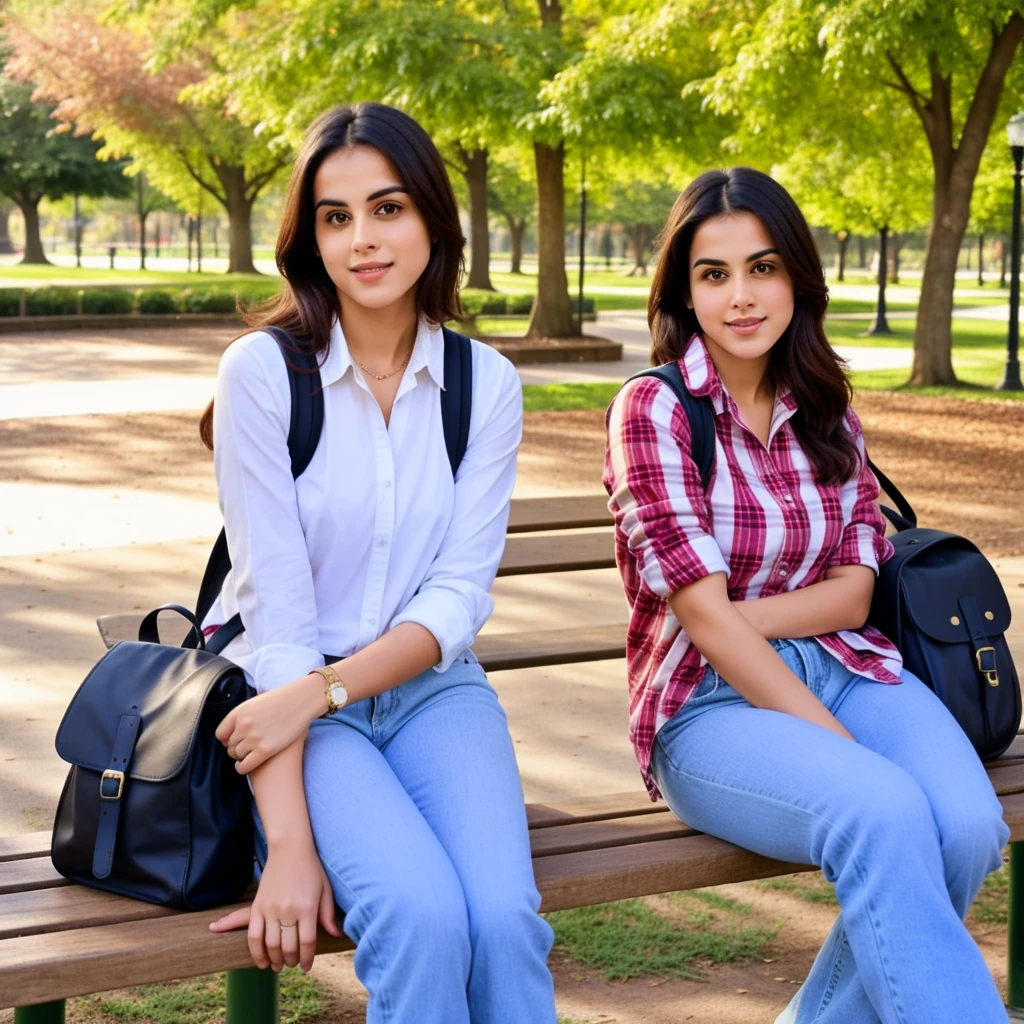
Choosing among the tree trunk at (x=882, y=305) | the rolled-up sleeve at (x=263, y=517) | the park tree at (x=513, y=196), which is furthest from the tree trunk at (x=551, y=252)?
the park tree at (x=513, y=196)

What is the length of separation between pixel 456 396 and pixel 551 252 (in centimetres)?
2059

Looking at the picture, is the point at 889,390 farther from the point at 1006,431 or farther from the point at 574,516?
the point at 574,516

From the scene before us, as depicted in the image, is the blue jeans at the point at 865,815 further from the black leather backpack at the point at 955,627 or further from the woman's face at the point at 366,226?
the woman's face at the point at 366,226

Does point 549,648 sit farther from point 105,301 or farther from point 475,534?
point 105,301

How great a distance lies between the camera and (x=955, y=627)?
3.12 metres

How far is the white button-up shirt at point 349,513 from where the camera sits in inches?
109

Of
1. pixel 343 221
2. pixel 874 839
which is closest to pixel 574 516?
pixel 343 221

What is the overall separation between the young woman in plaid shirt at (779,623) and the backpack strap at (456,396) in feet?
1.04

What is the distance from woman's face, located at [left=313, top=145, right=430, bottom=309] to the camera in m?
2.92

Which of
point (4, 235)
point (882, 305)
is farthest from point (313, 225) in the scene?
point (4, 235)

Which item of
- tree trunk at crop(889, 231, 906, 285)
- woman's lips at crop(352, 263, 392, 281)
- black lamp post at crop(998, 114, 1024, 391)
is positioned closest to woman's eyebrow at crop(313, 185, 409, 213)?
woman's lips at crop(352, 263, 392, 281)

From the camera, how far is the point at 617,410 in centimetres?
313

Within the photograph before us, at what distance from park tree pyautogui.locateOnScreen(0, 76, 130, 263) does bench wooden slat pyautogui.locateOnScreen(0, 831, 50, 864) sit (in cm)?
4654

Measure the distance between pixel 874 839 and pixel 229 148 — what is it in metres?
39.4
